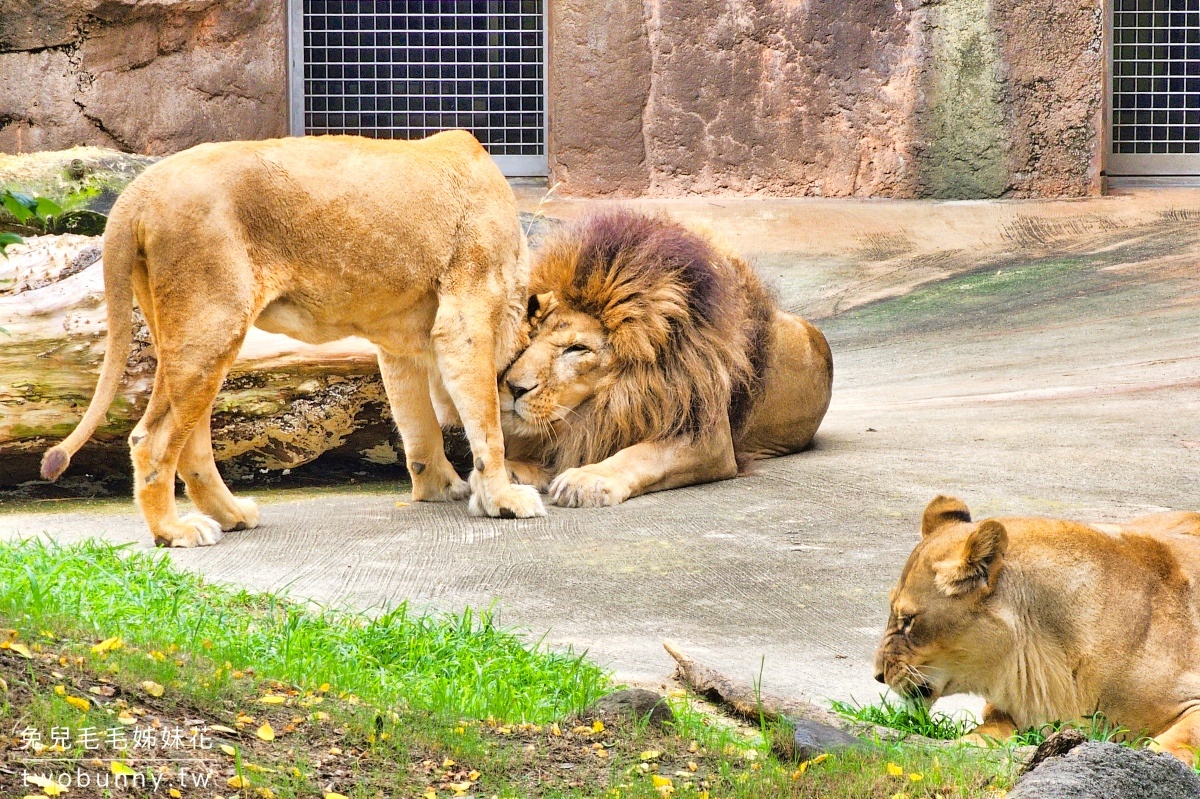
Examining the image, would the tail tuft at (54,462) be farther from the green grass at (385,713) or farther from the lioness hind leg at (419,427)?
the lioness hind leg at (419,427)

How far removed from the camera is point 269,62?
1248 cm

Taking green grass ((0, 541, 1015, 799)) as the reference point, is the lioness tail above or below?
above

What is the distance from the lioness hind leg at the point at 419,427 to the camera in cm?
621

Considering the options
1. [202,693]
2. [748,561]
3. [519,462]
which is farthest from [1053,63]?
[202,693]

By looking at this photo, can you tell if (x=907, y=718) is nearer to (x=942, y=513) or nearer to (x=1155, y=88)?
(x=942, y=513)

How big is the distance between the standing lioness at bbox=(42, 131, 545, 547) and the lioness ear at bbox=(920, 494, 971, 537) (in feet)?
8.47

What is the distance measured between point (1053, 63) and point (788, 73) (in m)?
2.37

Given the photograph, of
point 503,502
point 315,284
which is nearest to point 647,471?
point 503,502

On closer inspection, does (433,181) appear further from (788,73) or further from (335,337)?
(788,73)

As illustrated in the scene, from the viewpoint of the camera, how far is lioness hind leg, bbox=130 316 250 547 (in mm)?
4992

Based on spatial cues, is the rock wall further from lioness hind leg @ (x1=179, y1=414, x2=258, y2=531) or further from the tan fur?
lioness hind leg @ (x1=179, y1=414, x2=258, y2=531)

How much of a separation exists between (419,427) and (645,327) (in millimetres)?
1242

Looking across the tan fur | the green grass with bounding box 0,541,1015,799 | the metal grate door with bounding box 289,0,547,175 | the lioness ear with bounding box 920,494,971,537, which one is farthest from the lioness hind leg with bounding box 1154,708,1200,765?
the metal grate door with bounding box 289,0,547,175

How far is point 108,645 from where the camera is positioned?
128 inches
